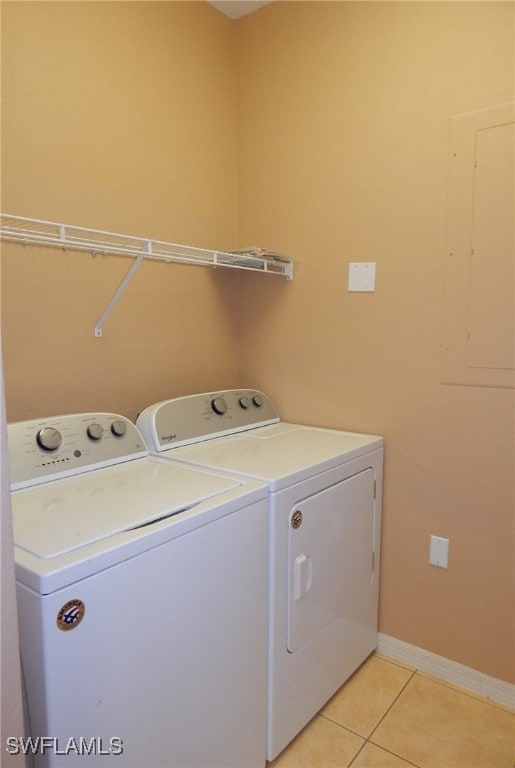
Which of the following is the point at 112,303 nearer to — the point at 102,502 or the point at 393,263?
the point at 102,502

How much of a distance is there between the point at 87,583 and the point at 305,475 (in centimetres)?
72

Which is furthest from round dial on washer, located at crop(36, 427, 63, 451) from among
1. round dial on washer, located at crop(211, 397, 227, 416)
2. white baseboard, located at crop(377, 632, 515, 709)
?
white baseboard, located at crop(377, 632, 515, 709)

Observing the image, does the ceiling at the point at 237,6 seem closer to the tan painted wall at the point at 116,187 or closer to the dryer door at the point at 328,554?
the tan painted wall at the point at 116,187

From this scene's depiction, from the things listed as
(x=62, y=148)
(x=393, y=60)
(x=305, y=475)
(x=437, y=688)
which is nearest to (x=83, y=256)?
(x=62, y=148)

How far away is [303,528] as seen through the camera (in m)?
1.42

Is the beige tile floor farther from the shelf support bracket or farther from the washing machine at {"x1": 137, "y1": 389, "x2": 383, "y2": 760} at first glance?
the shelf support bracket

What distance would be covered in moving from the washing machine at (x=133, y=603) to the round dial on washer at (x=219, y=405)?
1.47ft

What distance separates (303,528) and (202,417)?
2.02 ft

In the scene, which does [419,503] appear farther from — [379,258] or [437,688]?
[379,258]

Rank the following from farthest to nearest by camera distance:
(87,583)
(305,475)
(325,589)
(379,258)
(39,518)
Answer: (379,258), (325,589), (305,475), (39,518), (87,583)

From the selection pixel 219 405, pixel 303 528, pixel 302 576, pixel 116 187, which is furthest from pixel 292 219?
pixel 302 576

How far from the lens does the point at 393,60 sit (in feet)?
5.78

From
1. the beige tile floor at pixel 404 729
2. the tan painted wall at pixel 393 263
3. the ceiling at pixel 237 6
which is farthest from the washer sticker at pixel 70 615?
the ceiling at pixel 237 6

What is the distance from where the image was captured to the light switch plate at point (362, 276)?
1.88 meters
